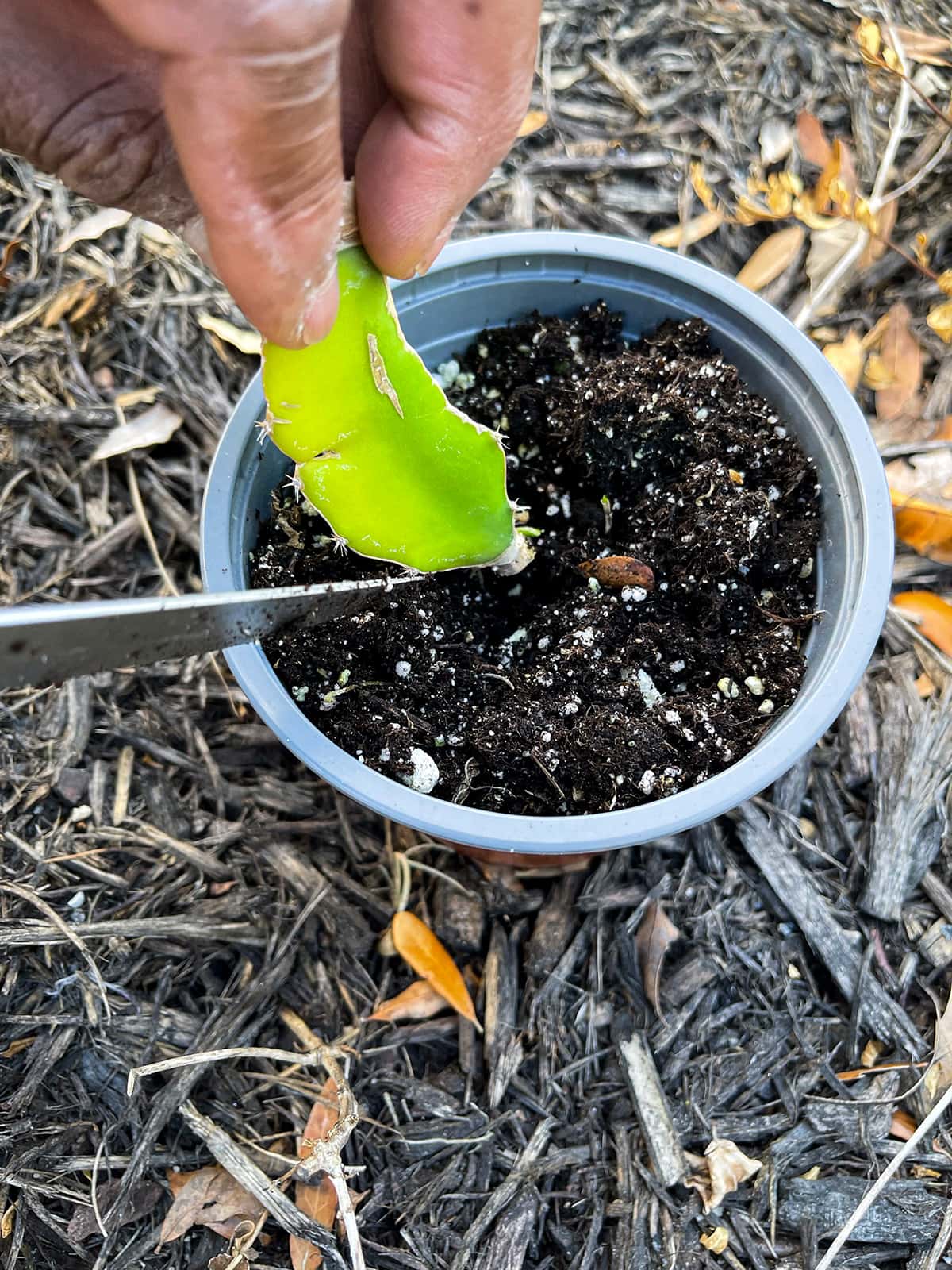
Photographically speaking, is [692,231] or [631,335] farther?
[692,231]

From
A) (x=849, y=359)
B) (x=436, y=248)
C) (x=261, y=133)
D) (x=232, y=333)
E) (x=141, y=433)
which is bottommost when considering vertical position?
(x=141, y=433)

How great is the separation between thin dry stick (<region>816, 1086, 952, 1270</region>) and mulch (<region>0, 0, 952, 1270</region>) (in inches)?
0.7

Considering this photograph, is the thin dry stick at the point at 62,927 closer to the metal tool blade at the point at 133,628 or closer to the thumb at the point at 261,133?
Answer: the metal tool blade at the point at 133,628

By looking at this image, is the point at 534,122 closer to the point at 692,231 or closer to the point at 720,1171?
the point at 692,231

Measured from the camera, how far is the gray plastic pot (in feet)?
2.95

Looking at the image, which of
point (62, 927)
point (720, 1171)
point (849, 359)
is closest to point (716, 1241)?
point (720, 1171)

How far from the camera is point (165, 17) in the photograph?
0.48 metres

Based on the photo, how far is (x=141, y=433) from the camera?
1.41 meters

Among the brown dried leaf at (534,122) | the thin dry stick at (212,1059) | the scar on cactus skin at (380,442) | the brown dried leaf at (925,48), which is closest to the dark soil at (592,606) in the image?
the scar on cactus skin at (380,442)

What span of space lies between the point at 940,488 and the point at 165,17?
3.84ft

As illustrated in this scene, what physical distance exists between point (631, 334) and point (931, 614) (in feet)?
1.84

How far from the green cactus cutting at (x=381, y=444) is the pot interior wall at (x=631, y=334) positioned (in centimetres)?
20

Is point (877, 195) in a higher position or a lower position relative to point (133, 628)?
higher

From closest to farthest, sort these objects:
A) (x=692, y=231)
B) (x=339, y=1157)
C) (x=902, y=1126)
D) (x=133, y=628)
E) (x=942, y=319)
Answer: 1. (x=133, y=628)
2. (x=339, y=1157)
3. (x=902, y=1126)
4. (x=942, y=319)
5. (x=692, y=231)
